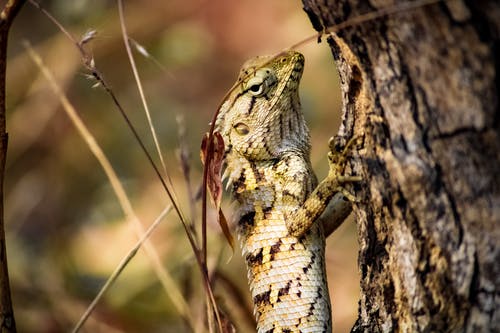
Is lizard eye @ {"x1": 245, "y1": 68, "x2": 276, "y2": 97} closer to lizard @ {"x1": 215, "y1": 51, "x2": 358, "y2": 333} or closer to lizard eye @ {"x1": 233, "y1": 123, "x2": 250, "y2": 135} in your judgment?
lizard @ {"x1": 215, "y1": 51, "x2": 358, "y2": 333}

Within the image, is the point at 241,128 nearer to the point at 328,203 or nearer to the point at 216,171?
the point at 328,203

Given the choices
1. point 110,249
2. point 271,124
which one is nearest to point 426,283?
point 271,124

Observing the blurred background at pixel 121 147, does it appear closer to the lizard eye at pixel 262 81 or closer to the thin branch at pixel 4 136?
the lizard eye at pixel 262 81

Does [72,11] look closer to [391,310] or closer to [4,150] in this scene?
[4,150]

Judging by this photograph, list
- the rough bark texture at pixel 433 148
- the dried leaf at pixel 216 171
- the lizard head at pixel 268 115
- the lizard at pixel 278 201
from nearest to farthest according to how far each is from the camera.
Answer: the rough bark texture at pixel 433 148, the dried leaf at pixel 216 171, the lizard at pixel 278 201, the lizard head at pixel 268 115

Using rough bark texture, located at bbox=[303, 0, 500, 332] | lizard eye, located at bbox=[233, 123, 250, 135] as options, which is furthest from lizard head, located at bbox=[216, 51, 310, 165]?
rough bark texture, located at bbox=[303, 0, 500, 332]

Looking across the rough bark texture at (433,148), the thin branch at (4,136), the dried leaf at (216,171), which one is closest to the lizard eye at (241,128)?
the dried leaf at (216,171)

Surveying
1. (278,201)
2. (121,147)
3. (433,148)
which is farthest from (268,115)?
(121,147)
